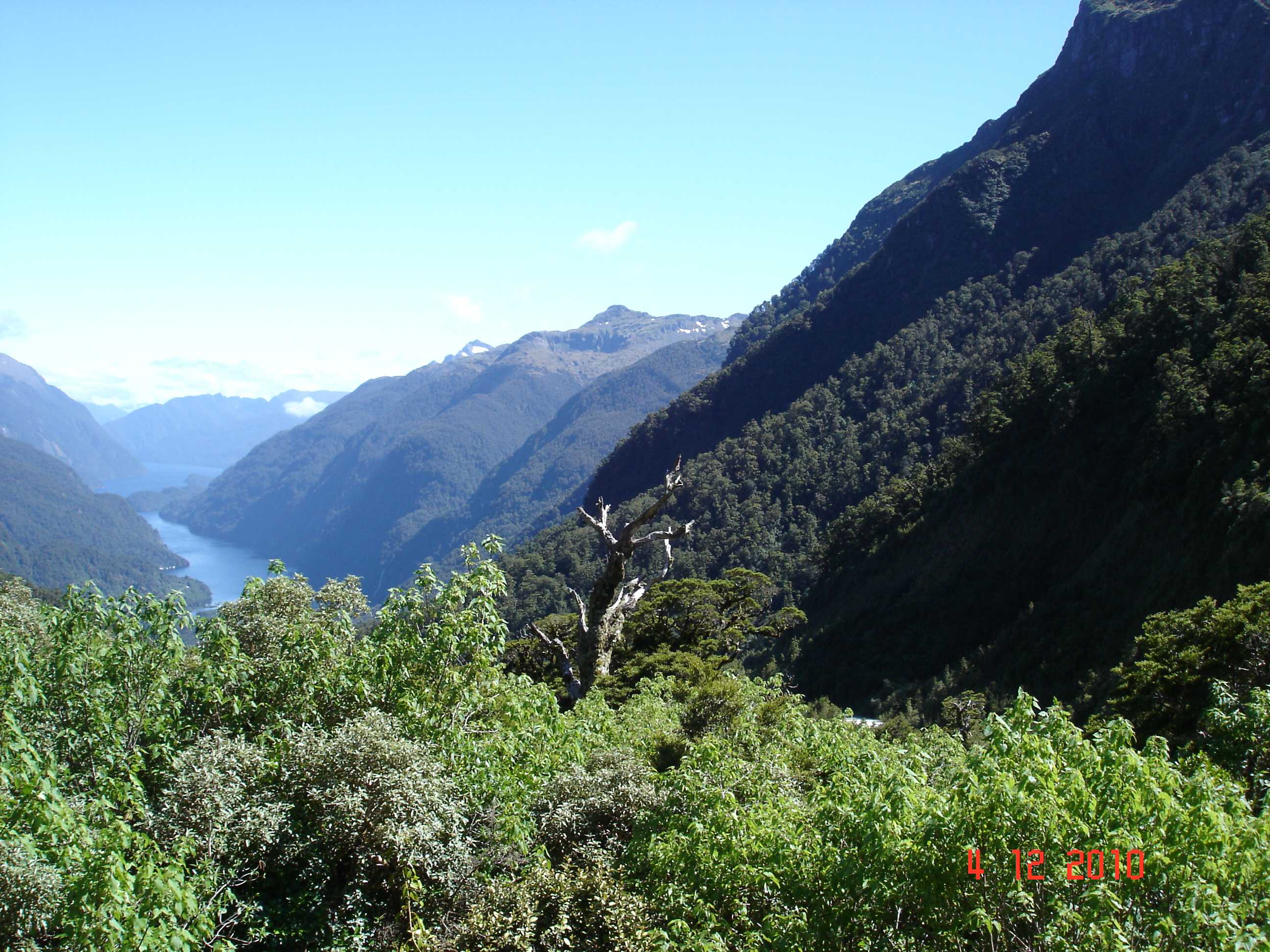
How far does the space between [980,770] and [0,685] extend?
10340 mm

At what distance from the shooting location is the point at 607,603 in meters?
23.1

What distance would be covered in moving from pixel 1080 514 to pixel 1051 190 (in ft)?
336

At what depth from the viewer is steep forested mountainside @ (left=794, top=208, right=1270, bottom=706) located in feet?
116

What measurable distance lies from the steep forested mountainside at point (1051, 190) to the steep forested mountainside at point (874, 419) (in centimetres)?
1023

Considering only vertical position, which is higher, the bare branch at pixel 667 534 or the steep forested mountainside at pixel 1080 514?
the bare branch at pixel 667 534

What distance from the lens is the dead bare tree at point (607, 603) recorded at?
844 inches

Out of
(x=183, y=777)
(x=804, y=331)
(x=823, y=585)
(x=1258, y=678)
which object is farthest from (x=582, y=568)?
(x=183, y=777)

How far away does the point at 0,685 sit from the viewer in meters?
9.48

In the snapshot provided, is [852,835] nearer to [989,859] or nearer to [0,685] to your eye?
[989,859]
